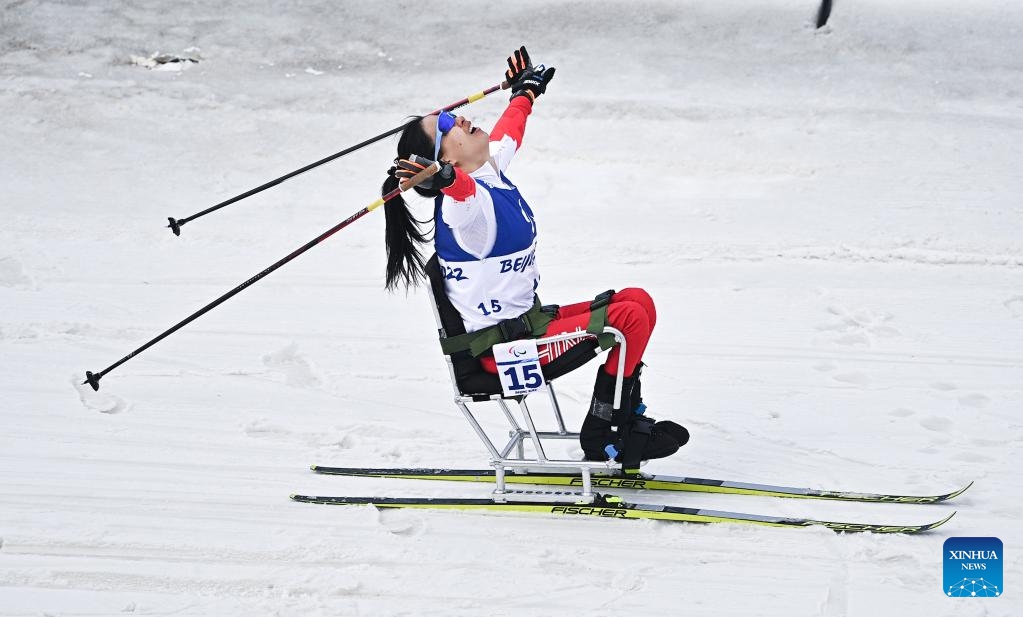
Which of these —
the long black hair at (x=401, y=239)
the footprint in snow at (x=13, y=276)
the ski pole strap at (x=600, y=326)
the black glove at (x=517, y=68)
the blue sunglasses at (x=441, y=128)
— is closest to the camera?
the blue sunglasses at (x=441, y=128)

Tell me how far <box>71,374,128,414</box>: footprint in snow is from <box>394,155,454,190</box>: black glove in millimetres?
2522

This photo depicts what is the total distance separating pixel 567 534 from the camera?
4227mm

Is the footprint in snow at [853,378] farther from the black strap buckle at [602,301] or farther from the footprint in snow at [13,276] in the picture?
the footprint in snow at [13,276]

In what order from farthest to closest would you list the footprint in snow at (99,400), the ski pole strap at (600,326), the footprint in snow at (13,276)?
the footprint in snow at (13,276)
the footprint in snow at (99,400)
the ski pole strap at (600,326)

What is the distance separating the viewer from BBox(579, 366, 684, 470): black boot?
4.30m

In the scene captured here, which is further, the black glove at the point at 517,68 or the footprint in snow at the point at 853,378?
the footprint in snow at the point at 853,378

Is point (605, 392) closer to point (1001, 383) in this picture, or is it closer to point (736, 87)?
point (1001, 383)

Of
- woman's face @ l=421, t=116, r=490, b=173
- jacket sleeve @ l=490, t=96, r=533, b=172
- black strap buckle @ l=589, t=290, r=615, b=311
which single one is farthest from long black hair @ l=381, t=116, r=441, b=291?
black strap buckle @ l=589, t=290, r=615, b=311

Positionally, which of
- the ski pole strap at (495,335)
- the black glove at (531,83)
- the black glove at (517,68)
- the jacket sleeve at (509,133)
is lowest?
the ski pole strap at (495,335)

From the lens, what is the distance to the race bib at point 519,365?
13.5ft

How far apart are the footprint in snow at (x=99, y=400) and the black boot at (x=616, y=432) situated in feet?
8.50

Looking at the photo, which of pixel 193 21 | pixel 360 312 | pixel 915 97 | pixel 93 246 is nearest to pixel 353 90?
pixel 193 21

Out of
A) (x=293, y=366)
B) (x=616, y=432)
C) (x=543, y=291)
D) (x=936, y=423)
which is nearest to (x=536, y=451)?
(x=616, y=432)

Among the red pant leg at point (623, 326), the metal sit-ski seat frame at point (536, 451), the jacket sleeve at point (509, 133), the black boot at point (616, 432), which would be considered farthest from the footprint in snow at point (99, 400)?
the black boot at point (616, 432)
